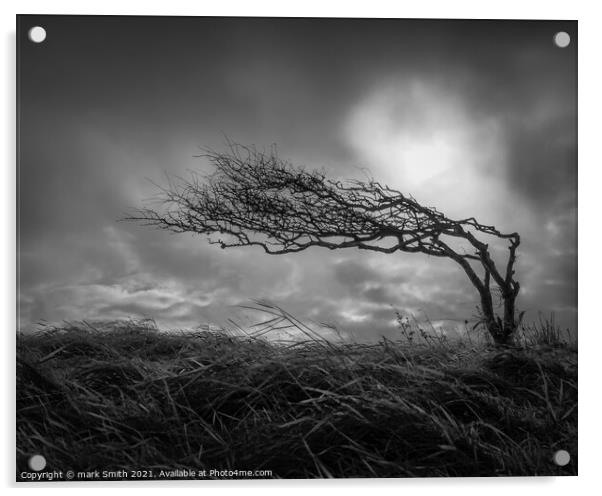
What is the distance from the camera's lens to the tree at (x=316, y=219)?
3115 mm

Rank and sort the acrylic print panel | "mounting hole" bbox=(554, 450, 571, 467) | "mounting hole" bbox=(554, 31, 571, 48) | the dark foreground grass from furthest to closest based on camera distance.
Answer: "mounting hole" bbox=(554, 31, 571, 48) → the acrylic print panel → "mounting hole" bbox=(554, 450, 571, 467) → the dark foreground grass

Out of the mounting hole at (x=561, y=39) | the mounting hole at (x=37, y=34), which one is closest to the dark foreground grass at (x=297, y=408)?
the mounting hole at (x=37, y=34)

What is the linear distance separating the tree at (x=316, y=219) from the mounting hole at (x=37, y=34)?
1048 millimetres

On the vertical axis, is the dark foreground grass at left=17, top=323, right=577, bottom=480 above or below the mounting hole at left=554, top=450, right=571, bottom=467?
above

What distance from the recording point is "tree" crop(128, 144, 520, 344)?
312 cm

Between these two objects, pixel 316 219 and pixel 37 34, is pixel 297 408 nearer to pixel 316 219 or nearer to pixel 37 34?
pixel 316 219

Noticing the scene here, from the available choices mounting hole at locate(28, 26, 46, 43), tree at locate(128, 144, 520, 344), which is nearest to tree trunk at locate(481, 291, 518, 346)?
tree at locate(128, 144, 520, 344)

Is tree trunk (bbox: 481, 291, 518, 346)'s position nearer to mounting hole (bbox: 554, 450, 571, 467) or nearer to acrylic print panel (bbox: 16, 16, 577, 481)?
acrylic print panel (bbox: 16, 16, 577, 481)

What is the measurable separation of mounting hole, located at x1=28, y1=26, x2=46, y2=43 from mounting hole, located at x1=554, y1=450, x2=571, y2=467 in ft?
11.4

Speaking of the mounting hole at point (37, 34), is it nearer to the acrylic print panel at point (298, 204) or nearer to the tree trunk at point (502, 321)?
the acrylic print panel at point (298, 204)

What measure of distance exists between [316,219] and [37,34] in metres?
1.83

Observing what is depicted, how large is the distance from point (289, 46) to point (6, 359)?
2.26 meters

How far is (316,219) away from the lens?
3211mm

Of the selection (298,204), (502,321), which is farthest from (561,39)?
(298,204)
